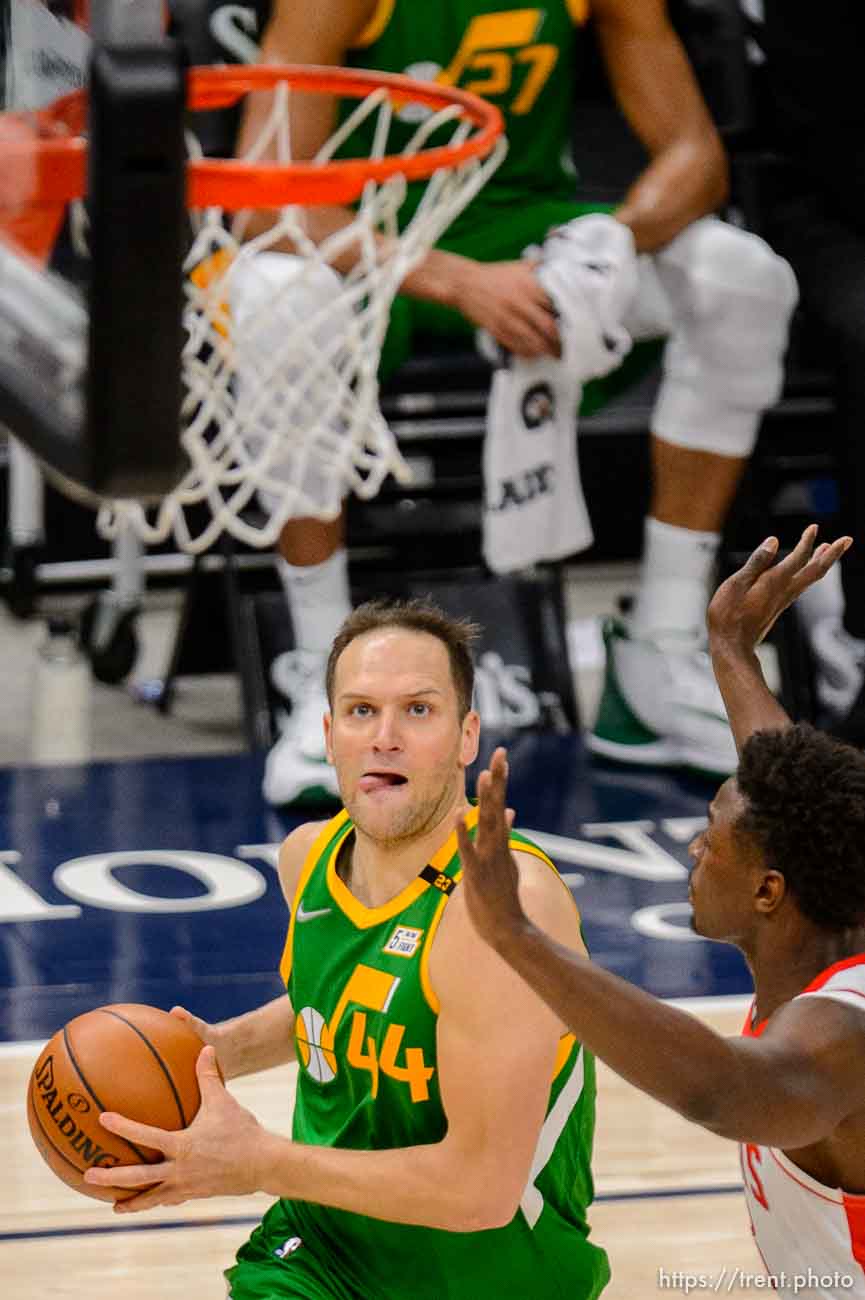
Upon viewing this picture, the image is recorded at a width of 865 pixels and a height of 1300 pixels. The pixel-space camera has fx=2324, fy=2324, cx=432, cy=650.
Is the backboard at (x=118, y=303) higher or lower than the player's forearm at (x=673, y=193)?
higher

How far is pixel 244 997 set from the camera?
4.77 meters

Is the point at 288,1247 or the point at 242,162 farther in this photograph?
the point at 242,162

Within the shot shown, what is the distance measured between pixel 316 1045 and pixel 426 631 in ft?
1.87

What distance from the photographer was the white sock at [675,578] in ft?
20.8

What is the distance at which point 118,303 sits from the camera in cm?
205

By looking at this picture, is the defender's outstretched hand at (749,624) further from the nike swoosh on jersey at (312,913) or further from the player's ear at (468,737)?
the nike swoosh on jersey at (312,913)

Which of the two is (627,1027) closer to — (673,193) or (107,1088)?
(107,1088)

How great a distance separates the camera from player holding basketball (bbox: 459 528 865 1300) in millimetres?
2307

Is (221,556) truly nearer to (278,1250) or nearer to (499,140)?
(499,140)

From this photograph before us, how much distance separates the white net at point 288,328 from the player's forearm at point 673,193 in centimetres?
75

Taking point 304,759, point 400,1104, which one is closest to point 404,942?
point 400,1104

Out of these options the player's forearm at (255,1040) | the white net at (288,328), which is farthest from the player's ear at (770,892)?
A: the white net at (288,328)

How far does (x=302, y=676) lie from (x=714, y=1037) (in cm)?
397

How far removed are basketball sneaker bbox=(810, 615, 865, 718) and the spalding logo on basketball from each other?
3614mm
